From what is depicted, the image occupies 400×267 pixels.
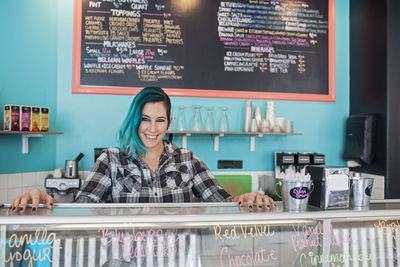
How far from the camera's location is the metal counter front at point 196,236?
1004mm

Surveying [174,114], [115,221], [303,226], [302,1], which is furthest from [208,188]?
[302,1]

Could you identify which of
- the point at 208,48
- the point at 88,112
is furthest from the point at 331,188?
the point at 88,112

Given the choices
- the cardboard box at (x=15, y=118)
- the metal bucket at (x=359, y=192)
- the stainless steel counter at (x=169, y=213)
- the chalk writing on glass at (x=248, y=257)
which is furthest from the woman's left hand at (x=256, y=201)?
the cardboard box at (x=15, y=118)

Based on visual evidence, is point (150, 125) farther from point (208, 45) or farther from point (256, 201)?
point (208, 45)

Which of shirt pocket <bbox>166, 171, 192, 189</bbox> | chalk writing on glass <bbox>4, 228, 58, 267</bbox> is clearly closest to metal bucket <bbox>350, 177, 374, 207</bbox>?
shirt pocket <bbox>166, 171, 192, 189</bbox>

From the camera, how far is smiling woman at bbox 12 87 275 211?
5.17 feet

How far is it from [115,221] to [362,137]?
265 cm

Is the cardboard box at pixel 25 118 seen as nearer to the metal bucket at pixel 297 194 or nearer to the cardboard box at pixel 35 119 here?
the cardboard box at pixel 35 119

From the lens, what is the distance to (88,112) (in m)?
3.04

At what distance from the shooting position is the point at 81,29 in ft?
9.87

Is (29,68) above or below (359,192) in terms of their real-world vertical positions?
above

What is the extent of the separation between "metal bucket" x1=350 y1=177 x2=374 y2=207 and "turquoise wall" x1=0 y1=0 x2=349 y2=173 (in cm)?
202

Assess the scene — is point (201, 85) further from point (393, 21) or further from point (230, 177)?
point (393, 21)

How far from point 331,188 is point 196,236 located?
49 centimetres
